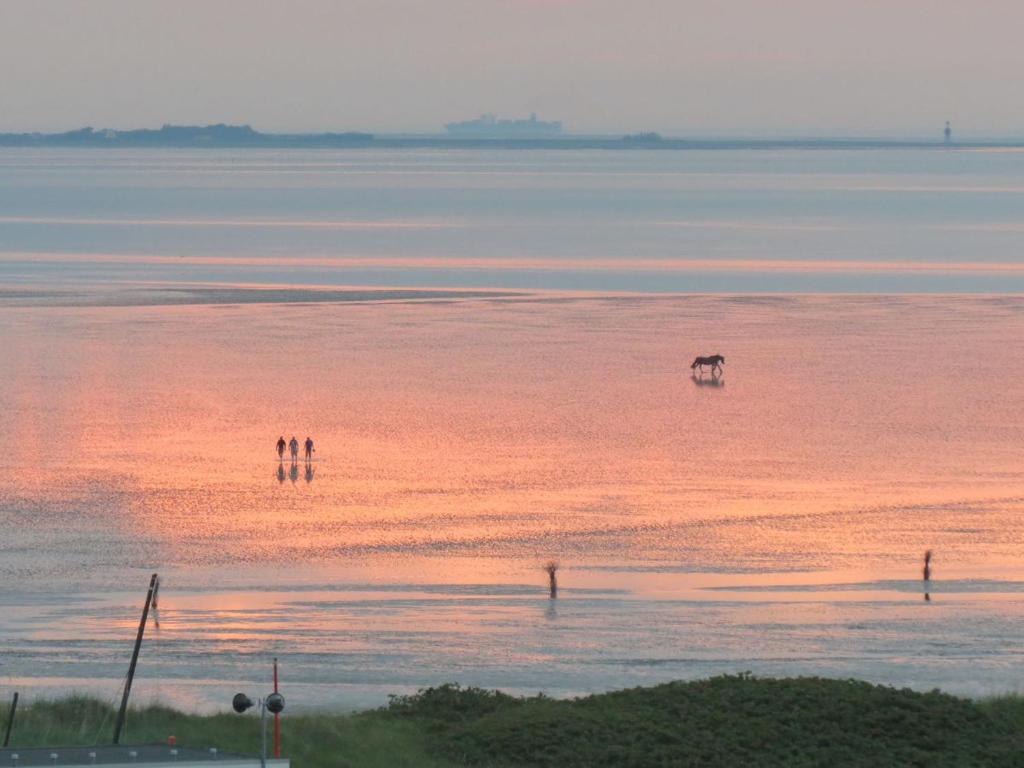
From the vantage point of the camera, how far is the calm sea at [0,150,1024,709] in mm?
26766

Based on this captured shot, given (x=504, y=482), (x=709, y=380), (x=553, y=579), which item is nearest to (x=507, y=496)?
(x=504, y=482)

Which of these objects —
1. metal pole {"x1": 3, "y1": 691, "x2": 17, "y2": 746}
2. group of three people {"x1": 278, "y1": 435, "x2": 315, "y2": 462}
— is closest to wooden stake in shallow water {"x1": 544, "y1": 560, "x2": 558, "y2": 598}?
metal pole {"x1": 3, "y1": 691, "x2": 17, "y2": 746}

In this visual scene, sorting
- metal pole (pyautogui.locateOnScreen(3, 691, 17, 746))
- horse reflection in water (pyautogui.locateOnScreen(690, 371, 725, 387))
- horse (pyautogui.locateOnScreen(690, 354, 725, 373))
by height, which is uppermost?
horse (pyautogui.locateOnScreen(690, 354, 725, 373))

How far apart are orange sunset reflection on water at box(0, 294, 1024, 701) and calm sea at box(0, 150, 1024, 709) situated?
4.0 inches

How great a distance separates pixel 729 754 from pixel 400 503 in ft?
48.5

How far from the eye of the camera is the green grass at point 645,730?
21.2 meters

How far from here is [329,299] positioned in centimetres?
6988

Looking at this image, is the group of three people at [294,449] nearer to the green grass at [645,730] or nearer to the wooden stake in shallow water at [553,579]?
the wooden stake in shallow water at [553,579]

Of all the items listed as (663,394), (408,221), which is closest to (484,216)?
(408,221)

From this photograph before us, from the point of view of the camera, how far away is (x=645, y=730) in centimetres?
2173

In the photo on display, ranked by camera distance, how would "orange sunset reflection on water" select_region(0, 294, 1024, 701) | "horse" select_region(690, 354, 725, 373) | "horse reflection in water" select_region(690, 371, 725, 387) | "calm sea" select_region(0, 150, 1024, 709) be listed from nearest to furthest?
"calm sea" select_region(0, 150, 1024, 709) → "orange sunset reflection on water" select_region(0, 294, 1024, 701) → "horse reflection in water" select_region(690, 371, 725, 387) → "horse" select_region(690, 354, 725, 373)

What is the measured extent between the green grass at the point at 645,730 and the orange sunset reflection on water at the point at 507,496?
2.64 meters

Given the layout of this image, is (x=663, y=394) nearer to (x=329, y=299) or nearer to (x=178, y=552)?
(x=178, y=552)

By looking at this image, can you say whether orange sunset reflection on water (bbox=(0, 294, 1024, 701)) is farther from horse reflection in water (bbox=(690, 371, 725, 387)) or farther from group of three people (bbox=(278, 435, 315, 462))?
group of three people (bbox=(278, 435, 315, 462))
